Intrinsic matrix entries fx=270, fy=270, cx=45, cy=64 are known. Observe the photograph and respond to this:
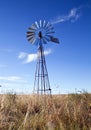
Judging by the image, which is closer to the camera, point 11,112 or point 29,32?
point 11,112

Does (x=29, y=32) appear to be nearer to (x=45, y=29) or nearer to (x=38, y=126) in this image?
(x=45, y=29)

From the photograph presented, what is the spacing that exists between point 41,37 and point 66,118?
50.6 feet

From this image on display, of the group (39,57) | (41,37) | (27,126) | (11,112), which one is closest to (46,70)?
(39,57)

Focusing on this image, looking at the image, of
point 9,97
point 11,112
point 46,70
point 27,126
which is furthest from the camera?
point 46,70

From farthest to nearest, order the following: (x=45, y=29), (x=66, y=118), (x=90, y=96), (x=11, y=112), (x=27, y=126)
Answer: (x=45, y=29) < (x=90, y=96) < (x=11, y=112) < (x=66, y=118) < (x=27, y=126)

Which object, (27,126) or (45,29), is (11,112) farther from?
(45,29)

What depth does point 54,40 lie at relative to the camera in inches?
865

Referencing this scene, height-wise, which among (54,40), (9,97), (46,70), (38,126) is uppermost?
(54,40)

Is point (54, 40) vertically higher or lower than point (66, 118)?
higher

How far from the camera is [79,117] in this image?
6336mm

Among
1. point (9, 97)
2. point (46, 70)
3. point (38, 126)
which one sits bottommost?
point (38, 126)

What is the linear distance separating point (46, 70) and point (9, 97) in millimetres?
10811

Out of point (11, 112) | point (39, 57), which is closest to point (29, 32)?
point (39, 57)

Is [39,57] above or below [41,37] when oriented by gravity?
below
